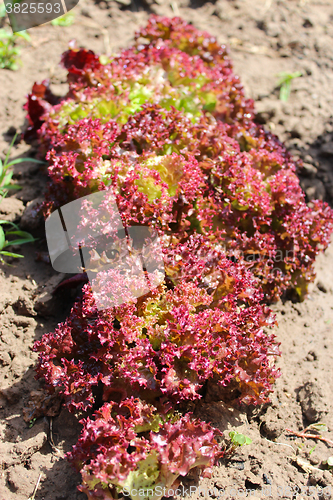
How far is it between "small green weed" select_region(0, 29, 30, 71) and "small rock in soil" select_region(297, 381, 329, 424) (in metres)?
4.71

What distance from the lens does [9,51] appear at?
470 cm

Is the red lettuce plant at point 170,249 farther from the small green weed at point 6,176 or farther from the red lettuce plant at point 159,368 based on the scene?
the small green weed at point 6,176

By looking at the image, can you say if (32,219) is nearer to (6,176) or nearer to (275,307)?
(6,176)

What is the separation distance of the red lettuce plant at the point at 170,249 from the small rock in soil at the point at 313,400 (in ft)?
1.19

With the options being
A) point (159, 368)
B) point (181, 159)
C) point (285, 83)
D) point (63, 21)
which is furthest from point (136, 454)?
point (63, 21)

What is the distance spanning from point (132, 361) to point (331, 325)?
1.94 metres

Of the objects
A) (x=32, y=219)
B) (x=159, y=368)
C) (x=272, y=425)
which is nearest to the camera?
(x=159, y=368)

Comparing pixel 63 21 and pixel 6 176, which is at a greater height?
pixel 63 21

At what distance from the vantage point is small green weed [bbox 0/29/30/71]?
4.65m

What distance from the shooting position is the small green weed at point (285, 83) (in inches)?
193

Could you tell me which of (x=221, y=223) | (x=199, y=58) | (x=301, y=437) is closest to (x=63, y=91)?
(x=199, y=58)

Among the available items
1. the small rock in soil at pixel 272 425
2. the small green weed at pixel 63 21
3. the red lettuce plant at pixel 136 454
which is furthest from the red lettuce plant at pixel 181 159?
the small green weed at pixel 63 21

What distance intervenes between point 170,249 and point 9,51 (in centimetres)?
358

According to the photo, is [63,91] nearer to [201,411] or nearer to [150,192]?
[150,192]
